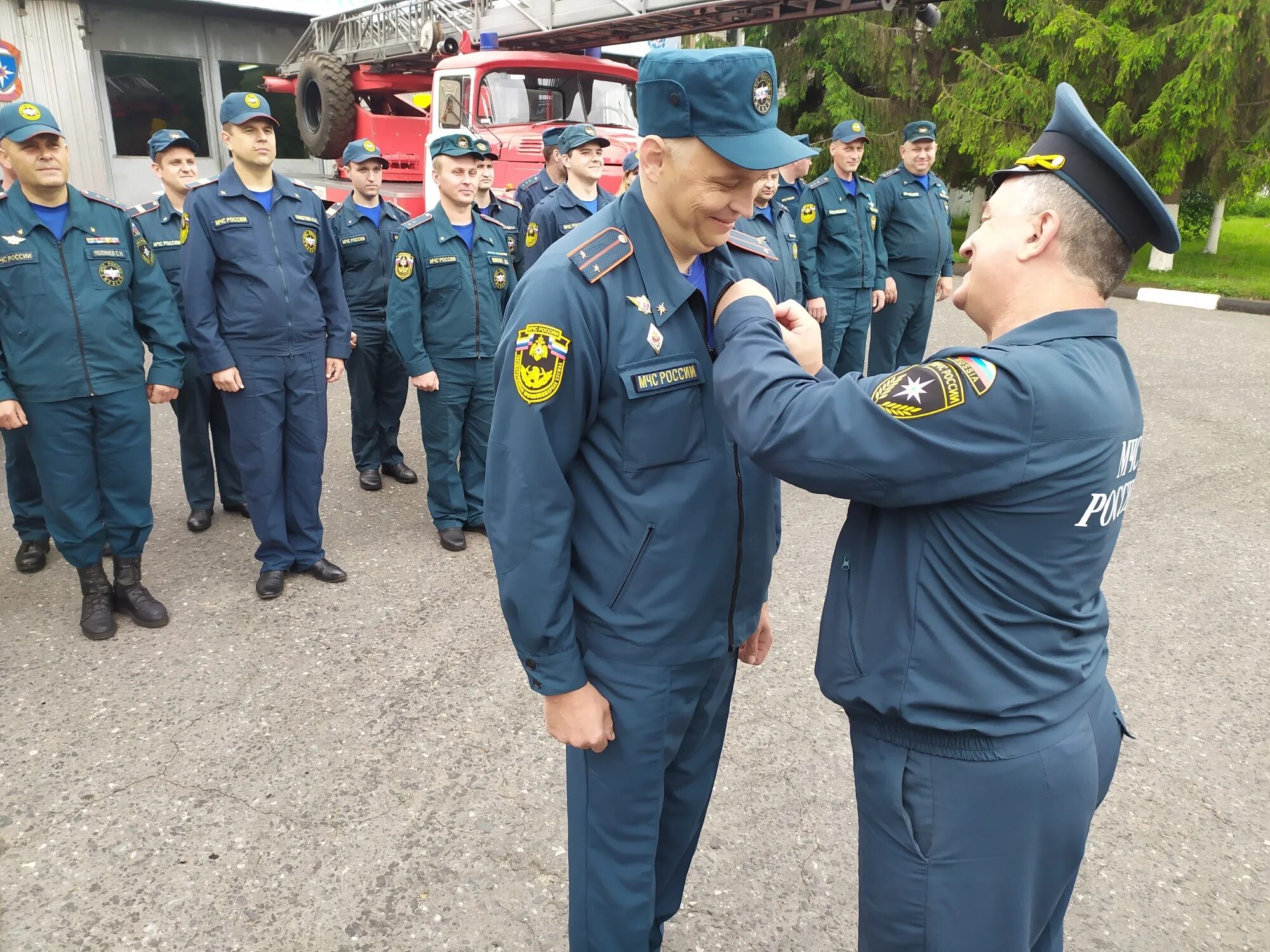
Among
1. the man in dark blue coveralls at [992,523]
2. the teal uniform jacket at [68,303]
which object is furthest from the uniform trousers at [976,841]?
the teal uniform jacket at [68,303]

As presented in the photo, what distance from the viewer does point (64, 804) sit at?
2.74 metres

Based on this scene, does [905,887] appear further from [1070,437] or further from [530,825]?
[530,825]

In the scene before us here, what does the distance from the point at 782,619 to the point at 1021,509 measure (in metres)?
2.67

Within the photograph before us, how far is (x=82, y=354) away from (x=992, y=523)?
11.8 feet

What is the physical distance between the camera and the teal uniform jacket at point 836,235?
6523 mm

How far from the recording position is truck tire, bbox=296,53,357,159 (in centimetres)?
1174

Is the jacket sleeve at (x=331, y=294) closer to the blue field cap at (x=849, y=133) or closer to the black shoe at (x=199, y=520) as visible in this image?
the black shoe at (x=199, y=520)

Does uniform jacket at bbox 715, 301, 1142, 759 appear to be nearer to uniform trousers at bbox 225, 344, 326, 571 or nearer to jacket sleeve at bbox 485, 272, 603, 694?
jacket sleeve at bbox 485, 272, 603, 694

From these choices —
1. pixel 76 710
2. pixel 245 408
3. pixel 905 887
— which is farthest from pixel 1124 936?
pixel 245 408

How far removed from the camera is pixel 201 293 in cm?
400

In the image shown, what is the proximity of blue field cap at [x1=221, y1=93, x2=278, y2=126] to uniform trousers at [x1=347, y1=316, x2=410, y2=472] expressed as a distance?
1796 millimetres

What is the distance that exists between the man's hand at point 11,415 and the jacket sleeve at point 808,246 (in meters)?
4.69

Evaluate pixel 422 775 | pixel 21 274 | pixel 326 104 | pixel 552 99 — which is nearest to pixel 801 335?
pixel 422 775

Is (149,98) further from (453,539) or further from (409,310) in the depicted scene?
(453,539)
